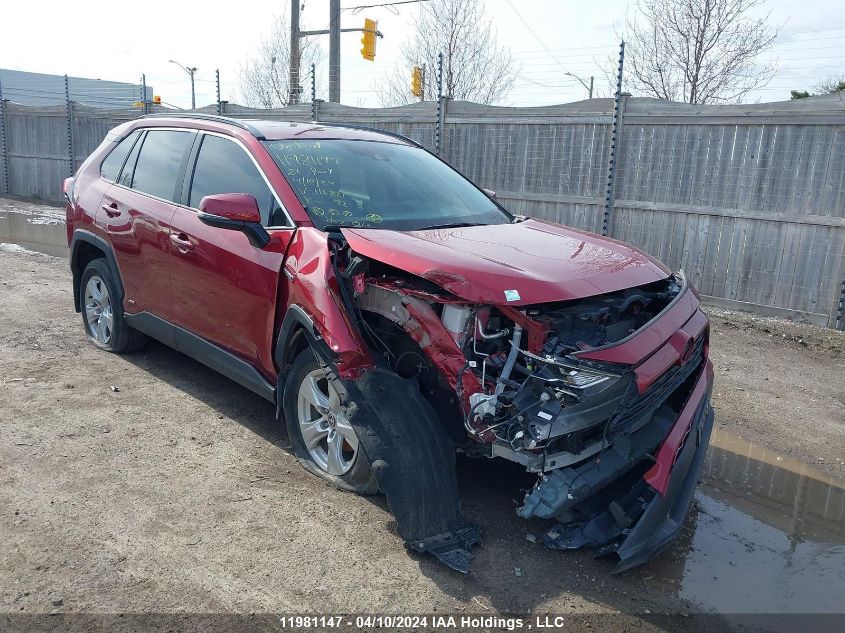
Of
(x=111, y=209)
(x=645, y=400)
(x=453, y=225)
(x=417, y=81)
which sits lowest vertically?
(x=645, y=400)

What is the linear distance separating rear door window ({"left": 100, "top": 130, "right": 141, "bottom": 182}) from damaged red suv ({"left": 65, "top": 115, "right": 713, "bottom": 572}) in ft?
3.45

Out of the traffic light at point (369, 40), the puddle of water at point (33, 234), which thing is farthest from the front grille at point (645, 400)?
the traffic light at point (369, 40)

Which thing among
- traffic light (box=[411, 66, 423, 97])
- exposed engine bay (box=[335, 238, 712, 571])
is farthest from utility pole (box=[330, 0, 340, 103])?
exposed engine bay (box=[335, 238, 712, 571])

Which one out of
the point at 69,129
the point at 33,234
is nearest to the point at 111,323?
the point at 33,234

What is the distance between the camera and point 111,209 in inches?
220

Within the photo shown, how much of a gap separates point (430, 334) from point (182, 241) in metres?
2.20

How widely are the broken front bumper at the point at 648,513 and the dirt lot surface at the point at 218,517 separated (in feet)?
0.43

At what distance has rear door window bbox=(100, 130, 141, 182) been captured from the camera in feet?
19.0

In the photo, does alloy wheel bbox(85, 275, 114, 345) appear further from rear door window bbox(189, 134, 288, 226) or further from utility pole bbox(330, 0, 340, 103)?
utility pole bbox(330, 0, 340, 103)

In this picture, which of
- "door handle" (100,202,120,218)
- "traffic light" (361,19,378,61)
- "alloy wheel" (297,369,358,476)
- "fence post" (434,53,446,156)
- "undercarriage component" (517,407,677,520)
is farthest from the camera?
"traffic light" (361,19,378,61)

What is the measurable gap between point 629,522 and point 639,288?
126cm

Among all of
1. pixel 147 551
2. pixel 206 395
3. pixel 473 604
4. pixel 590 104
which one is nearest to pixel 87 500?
pixel 147 551

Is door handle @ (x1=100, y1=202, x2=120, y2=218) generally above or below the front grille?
above

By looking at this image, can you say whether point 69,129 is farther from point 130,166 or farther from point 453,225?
point 453,225
